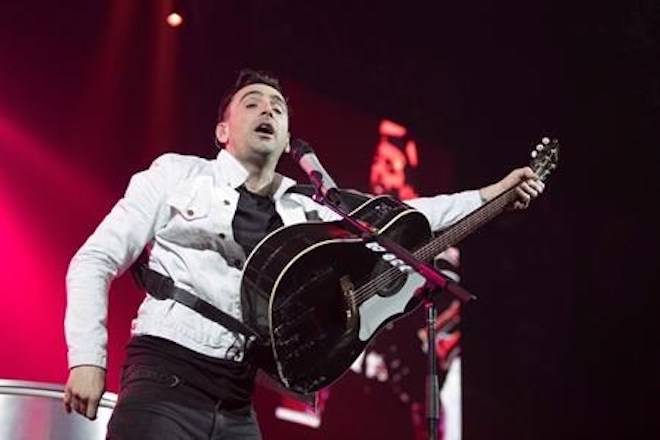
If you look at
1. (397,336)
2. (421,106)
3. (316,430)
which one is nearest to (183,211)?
(316,430)

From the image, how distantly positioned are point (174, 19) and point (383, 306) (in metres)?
3.34

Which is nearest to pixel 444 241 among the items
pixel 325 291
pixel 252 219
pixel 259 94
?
pixel 325 291

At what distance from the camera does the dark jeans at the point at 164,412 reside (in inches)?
76.6

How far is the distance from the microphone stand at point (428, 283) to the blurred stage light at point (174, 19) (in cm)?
321

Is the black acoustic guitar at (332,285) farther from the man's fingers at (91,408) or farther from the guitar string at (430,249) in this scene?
the man's fingers at (91,408)

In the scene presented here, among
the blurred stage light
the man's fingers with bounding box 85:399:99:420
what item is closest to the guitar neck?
the man's fingers with bounding box 85:399:99:420

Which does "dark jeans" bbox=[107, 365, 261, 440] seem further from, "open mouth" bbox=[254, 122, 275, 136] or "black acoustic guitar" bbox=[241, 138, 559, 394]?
"open mouth" bbox=[254, 122, 275, 136]

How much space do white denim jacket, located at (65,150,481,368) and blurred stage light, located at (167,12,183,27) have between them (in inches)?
120

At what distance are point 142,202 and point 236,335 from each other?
0.37m

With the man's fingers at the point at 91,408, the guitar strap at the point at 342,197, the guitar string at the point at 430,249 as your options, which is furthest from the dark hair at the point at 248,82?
the man's fingers at the point at 91,408

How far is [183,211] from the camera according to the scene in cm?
218

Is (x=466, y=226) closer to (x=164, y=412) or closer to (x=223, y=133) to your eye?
(x=223, y=133)

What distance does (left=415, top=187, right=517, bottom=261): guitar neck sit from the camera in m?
2.32

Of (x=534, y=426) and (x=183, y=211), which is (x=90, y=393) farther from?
(x=534, y=426)
